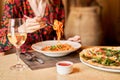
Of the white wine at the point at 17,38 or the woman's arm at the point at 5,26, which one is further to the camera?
the woman's arm at the point at 5,26

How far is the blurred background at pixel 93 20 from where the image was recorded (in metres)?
3.58

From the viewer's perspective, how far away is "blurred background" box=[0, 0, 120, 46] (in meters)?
Result: 3.58

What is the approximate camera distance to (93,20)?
11.8 feet

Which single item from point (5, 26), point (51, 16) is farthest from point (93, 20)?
point (5, 26)

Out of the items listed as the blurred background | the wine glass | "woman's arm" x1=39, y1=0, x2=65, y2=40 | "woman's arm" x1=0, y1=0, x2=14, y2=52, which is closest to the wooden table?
the wine glass

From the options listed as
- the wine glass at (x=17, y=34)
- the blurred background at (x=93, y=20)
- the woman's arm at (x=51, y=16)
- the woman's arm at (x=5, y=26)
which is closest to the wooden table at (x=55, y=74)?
the wine glass at (x=17, y=34)

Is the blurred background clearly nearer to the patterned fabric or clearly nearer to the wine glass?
the patterned fabric

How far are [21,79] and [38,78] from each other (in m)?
0.08

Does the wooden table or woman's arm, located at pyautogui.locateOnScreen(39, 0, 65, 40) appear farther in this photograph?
woman's arm, located at pyautogui.locateOnScreen(39, 0, 65, 40)

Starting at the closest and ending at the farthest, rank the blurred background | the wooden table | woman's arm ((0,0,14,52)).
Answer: the wooden table < woman's arm ((0,0,14,52)) < the blurred background

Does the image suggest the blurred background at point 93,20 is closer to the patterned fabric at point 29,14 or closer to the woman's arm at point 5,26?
the patterned fabric at point 29,14

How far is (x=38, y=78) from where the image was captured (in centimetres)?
96

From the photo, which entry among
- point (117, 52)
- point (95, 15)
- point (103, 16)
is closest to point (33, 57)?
point (117, 52)

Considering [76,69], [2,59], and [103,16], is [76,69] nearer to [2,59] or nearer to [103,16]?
[2,59]
